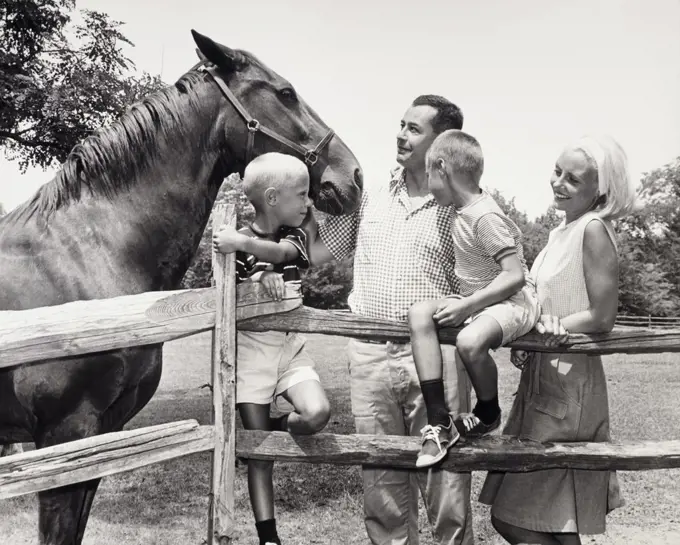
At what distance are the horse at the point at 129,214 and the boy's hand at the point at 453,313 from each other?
93 centimetres

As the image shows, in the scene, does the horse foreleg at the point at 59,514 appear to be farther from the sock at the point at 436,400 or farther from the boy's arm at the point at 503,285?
the boy's arm at the point at 503,285

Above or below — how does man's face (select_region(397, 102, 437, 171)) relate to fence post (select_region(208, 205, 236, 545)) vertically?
above

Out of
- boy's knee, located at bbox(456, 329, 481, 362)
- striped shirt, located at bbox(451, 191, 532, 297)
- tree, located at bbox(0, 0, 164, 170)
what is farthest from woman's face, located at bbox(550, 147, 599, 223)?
tree, located at bbox(0, 0, 164, 170)

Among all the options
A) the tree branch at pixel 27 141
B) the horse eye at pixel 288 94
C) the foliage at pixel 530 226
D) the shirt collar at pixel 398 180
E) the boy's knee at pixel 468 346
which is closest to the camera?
the boy's knee at pixel 468 346

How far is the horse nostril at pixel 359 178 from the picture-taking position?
3.38m

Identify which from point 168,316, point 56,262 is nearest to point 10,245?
point 56,262

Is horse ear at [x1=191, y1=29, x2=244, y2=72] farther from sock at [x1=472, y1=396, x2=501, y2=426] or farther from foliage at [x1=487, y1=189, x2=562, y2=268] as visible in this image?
foliage at [x1=487, y1=189, x2=562, y2=268]

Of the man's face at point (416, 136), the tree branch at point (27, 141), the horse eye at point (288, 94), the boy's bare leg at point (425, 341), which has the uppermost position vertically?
the tree branch at point (27, 141)

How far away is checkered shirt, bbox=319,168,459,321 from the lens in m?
2.93

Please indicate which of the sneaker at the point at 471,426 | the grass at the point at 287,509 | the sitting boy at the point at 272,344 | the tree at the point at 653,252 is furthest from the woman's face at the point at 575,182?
the tree at the point at 653,252

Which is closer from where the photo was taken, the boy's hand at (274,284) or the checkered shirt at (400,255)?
the boy's hand at (274,284)

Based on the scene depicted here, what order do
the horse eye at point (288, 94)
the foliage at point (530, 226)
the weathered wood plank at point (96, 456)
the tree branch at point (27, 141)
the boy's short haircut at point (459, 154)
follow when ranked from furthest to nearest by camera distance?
the foliage at point (530, 226)
the tree branch at point (27, 141)
the horse eye at point (288, 94)
the boy's short haircut at point (459, 154)
the weathered wood plank at point (96, 456)

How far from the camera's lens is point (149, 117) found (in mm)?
3242

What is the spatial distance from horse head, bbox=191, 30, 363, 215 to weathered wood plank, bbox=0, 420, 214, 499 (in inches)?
52.8
